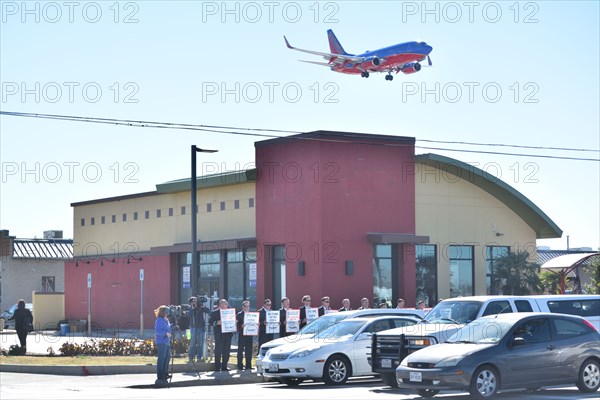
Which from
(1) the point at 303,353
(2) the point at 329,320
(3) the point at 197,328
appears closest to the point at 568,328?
(1) the point at 303,353

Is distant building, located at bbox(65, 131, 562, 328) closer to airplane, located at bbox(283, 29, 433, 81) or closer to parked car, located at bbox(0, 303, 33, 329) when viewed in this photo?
airplane, located at bbox(283, 29, 433, 81)

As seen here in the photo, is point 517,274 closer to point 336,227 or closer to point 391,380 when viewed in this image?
point 336,227

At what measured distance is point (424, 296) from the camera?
1496 inches

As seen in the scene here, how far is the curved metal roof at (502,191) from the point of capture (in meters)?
38.2

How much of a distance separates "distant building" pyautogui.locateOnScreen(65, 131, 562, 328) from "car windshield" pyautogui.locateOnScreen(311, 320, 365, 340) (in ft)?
40.0

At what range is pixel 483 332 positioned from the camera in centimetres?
1823

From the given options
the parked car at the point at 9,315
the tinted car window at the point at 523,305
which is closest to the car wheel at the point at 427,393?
the tinted car window at the point at 523,305

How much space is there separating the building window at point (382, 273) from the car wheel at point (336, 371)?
1460 centimetres

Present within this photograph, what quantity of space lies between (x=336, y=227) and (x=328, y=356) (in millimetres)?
14016

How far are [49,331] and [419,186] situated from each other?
21870 mm

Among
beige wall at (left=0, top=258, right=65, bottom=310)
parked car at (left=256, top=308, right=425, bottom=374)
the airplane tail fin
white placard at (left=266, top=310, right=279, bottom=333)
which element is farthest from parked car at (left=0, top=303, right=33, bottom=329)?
parked car at (left=256, top=308, right=425, bottom=374)

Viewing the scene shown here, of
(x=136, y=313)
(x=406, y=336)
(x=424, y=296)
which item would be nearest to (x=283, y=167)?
(x=424, y=296)

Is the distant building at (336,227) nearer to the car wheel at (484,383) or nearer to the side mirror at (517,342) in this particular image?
the side mirror at (517,342)

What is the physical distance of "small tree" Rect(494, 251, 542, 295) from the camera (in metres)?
40.6
